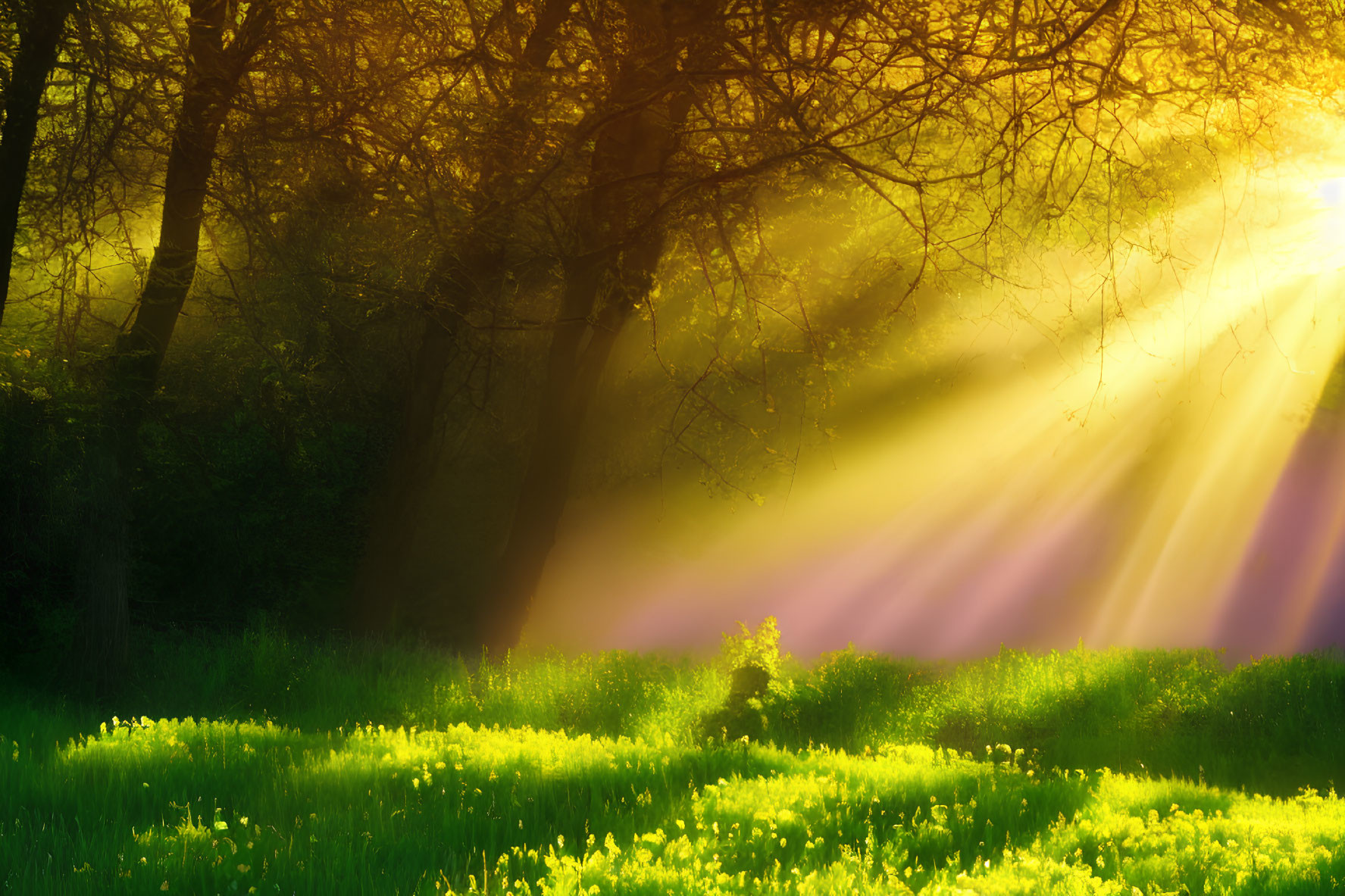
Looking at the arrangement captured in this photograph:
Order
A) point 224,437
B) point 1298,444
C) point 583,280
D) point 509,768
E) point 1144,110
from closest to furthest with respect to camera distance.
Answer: point 509,768, point 1144,110, point 583,280, point 224,437, point 1298,444

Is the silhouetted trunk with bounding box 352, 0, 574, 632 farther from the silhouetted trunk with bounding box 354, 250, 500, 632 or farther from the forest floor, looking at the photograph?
the forest floor

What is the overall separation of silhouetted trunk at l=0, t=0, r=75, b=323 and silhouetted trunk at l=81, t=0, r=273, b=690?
1030 millimetres

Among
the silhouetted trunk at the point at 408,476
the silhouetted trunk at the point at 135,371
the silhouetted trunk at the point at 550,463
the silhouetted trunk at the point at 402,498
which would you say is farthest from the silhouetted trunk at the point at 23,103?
the silhouetted trunk at the point at 402,498

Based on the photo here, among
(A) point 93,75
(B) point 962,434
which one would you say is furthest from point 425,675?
(B) point 962,434

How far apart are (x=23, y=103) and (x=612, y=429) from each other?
12.6 m

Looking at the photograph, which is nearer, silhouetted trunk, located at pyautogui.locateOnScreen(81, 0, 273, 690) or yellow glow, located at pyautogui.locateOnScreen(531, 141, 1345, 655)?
silhouetted trunk, located at pyautogui.locateOnScreen(81, 0, 273, 690)

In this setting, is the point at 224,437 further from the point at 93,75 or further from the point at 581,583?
the point at 93,75

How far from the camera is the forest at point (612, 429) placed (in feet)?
17.4

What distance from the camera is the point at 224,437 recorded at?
15820 millimetres

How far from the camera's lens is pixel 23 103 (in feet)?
23.5

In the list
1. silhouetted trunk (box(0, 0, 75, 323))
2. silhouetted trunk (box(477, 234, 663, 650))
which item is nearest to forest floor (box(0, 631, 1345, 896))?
silhouetted trunk (box(477, 234, 663, 650))

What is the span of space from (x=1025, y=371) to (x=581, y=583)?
8.57 metres

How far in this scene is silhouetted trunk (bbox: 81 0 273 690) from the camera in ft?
27.7

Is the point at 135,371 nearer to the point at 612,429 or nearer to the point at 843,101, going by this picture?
the point at 843,101
